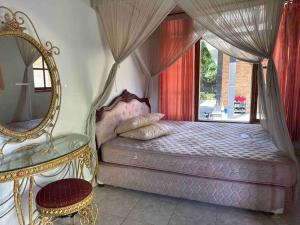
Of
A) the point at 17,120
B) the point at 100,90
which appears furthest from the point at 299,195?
the point at 17,120

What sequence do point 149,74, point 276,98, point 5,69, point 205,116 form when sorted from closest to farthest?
point 5,69 → point 276,98 → point 149,74 → point 205,116

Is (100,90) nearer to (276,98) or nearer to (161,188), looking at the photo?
(161,188)

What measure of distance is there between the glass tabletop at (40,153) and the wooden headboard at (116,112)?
20.3 inches

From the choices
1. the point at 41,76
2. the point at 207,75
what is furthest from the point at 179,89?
the point at 41,76

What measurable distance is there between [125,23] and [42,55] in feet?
3.34

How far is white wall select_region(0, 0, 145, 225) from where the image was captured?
2.11 meters

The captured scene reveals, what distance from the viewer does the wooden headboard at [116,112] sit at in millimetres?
2854

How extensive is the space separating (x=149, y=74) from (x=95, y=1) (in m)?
1.54

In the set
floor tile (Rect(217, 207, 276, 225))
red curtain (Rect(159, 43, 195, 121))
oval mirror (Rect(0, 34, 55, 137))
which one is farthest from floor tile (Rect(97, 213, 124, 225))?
red curtain (Rect(159, 43, 195, 121))

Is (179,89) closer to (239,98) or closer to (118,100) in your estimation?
(239,98)

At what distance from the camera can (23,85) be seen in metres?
2.00

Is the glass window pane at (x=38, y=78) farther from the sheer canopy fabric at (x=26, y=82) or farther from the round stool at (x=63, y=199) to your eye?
the round stool at (x=63, y=199)

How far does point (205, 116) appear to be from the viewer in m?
4.34

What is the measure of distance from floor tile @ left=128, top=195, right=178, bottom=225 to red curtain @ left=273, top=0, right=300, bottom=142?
2.34 metres
